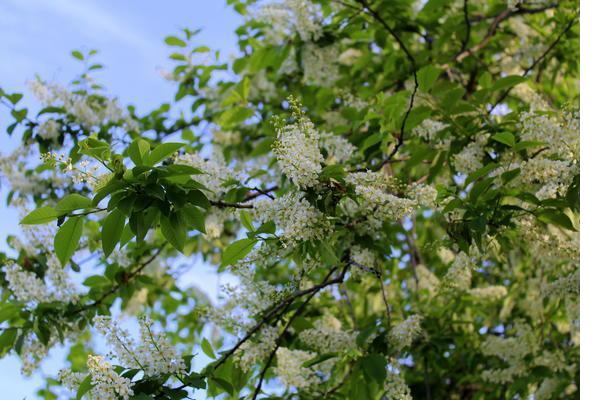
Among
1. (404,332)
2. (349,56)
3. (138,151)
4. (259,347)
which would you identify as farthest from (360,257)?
(349,56)

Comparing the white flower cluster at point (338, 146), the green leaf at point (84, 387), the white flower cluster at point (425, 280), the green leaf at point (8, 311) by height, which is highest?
the white flower cluster at point (425, 280)

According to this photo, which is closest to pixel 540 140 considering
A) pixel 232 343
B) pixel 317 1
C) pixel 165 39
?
pixel 232 343

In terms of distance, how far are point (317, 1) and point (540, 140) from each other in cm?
185

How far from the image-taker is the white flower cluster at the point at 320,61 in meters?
4.04

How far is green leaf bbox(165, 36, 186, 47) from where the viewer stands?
189 inches

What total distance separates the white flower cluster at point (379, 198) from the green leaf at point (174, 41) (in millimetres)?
2909

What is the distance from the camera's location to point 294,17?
3934mm

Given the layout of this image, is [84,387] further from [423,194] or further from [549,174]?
[549,174]

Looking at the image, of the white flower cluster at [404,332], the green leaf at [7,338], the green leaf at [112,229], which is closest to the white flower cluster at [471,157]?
the white flower cluster at [404,332]

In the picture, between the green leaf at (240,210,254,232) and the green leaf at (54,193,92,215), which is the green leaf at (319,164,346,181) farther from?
the green leaf at (54,193,92,215)

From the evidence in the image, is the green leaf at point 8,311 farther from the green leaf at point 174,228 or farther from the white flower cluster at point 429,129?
the white flower cluster at point 429,129

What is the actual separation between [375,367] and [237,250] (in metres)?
0.76

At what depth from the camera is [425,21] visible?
436 centimetres
